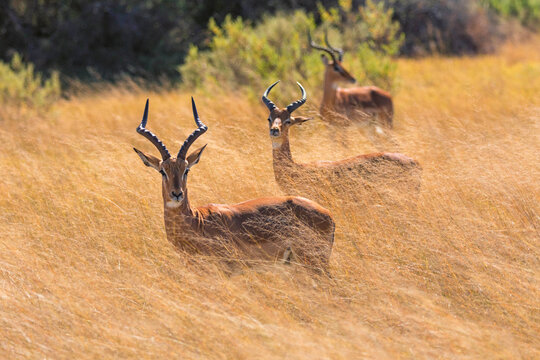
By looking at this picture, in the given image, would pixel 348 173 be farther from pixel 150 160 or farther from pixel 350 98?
pixel 350 98

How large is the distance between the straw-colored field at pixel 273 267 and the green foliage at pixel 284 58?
3.75 meters

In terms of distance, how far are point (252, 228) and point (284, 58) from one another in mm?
6958

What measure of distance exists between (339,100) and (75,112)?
417 cm

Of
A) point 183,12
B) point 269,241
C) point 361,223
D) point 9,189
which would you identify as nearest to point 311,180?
point 361,223

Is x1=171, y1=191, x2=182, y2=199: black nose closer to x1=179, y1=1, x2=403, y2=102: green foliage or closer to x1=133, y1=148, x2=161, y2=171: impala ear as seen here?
x1=133, y1=148, x2=161, y2=171: impala ear

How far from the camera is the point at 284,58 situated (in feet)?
36.9

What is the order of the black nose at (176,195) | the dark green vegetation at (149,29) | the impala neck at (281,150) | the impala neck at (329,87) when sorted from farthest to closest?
the dark green vegetation at (149,29), the impala neck at (329,87), the impala neck at (281,150), the black nose at (176,195)

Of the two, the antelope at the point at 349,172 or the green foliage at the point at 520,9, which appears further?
the green foliage at the point at 520,9

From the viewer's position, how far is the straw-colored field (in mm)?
3717

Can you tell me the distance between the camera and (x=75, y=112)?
10.9m

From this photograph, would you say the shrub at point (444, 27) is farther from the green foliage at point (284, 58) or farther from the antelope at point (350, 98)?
the antelope at point (350, 98)

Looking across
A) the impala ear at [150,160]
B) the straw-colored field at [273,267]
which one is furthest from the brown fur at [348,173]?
the impala ear at [150,160]

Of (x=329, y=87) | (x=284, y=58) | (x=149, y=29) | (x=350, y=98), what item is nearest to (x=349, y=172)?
(x=350, y=98)

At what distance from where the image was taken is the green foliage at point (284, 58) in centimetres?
1113
